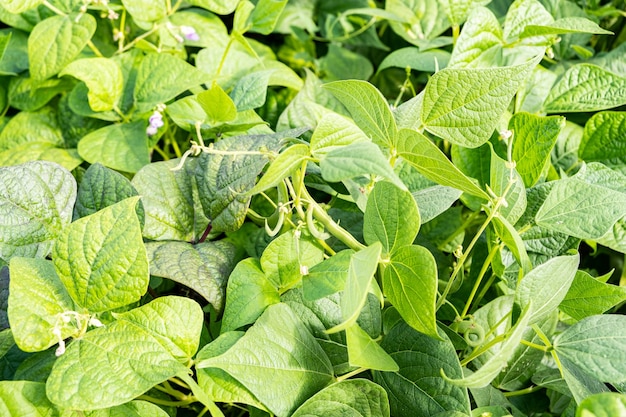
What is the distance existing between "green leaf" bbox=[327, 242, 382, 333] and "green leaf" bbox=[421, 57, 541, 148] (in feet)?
0.58

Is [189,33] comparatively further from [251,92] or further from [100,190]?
[100,190]

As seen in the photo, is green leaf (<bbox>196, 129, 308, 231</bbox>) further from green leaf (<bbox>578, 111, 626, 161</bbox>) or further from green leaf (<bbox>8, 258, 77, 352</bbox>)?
green leaf (<bbox>578, 111, 626, 161</bbox>)

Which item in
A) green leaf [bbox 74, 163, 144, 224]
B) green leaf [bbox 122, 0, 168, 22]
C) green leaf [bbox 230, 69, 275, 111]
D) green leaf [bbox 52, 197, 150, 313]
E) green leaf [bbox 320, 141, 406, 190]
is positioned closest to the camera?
green leaf [bbox 320, 141, 406, 190]

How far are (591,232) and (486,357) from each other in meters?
0.16

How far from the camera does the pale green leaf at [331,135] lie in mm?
510

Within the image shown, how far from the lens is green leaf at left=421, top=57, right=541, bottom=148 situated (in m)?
0.54

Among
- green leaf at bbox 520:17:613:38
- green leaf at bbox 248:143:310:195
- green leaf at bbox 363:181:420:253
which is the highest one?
green leaf at bbox 520:17:613:38

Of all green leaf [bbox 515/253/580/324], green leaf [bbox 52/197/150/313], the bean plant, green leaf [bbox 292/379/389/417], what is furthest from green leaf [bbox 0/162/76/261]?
green leaf [bbox 515/253/580/324]

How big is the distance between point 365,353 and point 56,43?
24.4 inches

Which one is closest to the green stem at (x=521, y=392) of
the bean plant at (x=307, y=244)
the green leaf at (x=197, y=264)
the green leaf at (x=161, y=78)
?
the bean plant at (x=307, y=244)

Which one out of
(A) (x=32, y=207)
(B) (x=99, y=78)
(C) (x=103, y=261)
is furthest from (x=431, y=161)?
(B) (x=99, y=78)

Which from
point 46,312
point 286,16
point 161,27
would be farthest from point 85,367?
point 286,16

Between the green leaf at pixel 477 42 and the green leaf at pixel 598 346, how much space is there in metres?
0.39

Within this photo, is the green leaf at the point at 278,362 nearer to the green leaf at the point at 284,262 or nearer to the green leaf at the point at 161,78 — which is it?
the green leaf at the point at 284,262
